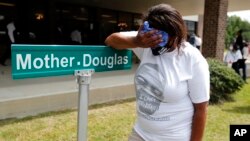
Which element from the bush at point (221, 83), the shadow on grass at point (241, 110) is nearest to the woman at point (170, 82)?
the shadow on grass at point (241, 110)

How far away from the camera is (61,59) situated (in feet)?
6.31

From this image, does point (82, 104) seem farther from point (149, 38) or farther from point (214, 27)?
point (214, 27)

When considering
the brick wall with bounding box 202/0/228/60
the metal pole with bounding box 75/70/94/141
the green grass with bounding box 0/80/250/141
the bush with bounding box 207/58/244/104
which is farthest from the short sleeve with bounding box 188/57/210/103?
the brick wall with bounding box 202/0/228/60

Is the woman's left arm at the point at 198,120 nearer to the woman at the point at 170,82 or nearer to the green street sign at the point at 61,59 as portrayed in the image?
the woman at the point at 170,82

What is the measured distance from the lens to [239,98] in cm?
825

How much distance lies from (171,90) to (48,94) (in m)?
4.22

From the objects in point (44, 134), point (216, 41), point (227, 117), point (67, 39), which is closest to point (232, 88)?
point (227, 117)

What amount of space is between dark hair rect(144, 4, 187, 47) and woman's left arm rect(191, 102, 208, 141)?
0.37 metres

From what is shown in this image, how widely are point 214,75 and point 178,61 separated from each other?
588 cm

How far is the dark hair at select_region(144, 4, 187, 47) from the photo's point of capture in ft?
5.53

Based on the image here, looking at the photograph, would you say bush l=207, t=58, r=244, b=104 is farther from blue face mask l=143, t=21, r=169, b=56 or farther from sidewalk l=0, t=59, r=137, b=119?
blue face mask l=143, t=21, r=169, b=56

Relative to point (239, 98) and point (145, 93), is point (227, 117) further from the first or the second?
point (145, 93)

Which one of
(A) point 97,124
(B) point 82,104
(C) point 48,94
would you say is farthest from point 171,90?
(C) point 48,94

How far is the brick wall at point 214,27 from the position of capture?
10750mm
